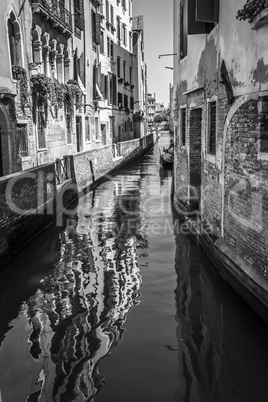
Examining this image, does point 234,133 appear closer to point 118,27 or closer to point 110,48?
point 110,48

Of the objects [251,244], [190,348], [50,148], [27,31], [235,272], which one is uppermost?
[27,31]

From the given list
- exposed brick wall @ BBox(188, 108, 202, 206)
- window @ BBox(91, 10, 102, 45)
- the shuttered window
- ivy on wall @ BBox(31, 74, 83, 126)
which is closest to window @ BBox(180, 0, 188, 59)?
exposed brick wall @ BBox(188, 108, 202, 206)

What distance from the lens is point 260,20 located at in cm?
521

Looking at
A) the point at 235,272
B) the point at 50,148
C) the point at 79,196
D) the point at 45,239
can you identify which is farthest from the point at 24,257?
the point at 50,148

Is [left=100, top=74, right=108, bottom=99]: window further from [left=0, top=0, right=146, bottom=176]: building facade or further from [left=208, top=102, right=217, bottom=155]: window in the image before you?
[left=208, top=102, right=217, bottom=155]: window

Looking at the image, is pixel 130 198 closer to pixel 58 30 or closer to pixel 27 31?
pixel 27 31

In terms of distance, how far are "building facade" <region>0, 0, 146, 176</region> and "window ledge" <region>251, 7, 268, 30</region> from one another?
8.06 metres

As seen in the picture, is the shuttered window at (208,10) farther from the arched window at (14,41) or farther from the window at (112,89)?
the window at (112,89)

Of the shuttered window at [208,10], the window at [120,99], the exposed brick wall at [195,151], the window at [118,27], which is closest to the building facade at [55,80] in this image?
the window at [118,27]

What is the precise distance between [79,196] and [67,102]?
15.8ft

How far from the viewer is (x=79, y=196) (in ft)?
51.3

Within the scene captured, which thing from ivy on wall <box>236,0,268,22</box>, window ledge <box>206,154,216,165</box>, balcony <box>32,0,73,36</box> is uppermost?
balcony <box>32,0,73,36</box>

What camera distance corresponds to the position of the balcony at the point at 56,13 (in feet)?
48.6

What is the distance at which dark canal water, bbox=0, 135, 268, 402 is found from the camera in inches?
177
